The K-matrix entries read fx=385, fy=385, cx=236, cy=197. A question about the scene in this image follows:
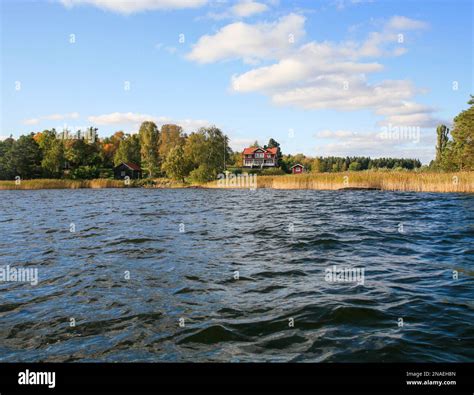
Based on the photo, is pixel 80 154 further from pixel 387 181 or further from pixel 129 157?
pixel 387 181

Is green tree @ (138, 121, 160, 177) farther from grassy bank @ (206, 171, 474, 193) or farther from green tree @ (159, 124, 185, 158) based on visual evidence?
grassy bank @ (206, 171, 474, 193)

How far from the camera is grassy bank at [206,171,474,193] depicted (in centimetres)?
3988

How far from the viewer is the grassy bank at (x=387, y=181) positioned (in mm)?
39875

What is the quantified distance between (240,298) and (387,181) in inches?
1676

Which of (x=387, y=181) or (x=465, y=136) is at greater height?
(x=465, y=136)

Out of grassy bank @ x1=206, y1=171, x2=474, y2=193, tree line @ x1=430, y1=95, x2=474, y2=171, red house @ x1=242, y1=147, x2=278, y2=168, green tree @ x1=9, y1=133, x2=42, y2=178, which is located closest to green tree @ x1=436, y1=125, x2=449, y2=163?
tree line @ x1=430, y1=95, x2=474, y2=171

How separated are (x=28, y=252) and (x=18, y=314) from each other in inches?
264

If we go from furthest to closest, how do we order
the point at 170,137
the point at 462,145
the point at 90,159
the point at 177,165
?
the point at 170,137, the point at 90,159, the point at 177,165, the point at 462,145

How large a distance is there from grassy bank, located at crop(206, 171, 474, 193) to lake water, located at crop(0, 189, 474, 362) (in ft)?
86.0

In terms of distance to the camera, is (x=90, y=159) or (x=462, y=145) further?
(x=90, y=159)

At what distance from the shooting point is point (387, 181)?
4650cm

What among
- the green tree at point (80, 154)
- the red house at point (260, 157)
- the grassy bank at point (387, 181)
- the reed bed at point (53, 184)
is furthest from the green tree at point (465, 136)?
the green tree at point (80, 154)
